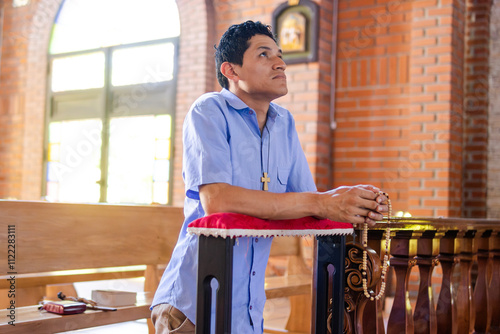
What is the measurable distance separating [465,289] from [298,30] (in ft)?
10.8

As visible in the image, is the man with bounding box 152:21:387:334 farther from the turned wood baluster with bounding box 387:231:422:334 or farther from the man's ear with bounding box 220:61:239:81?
the turned wood baluster with bounding box 387:231:422:334

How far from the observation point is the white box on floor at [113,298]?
2684 mm

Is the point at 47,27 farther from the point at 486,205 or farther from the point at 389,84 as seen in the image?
the point at 486,205

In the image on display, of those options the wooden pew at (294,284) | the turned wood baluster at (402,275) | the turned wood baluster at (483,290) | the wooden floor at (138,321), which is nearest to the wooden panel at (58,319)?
the wooden pew at (294,284)

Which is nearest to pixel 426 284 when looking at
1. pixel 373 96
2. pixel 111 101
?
pixel 373 96

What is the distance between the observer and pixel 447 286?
7.27ft

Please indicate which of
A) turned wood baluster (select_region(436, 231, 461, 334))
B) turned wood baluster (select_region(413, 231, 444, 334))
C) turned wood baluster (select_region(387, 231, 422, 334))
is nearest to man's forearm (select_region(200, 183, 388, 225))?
turned wood baluster (select_region(387, 231, 422, 334))

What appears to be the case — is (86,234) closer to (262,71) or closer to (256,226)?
(262,71)

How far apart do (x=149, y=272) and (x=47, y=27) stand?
199 inches

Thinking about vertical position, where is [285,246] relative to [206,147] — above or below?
below

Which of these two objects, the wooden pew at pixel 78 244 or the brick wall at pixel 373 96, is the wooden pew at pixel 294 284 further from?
the brick wall at pixel 373 96

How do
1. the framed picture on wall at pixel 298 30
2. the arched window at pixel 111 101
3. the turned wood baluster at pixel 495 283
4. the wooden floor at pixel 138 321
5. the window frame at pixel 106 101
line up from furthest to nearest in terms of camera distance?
the arched window at pixel 111 101 < the window frame at pixel 106 101 < the framed picture on wall at pixel 298 30 < the wooden floor at pixel 138 321 < the turned wood baluster at pixel 495 283

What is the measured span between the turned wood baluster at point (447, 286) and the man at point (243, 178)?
35.2 inches

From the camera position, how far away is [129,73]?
673cm
